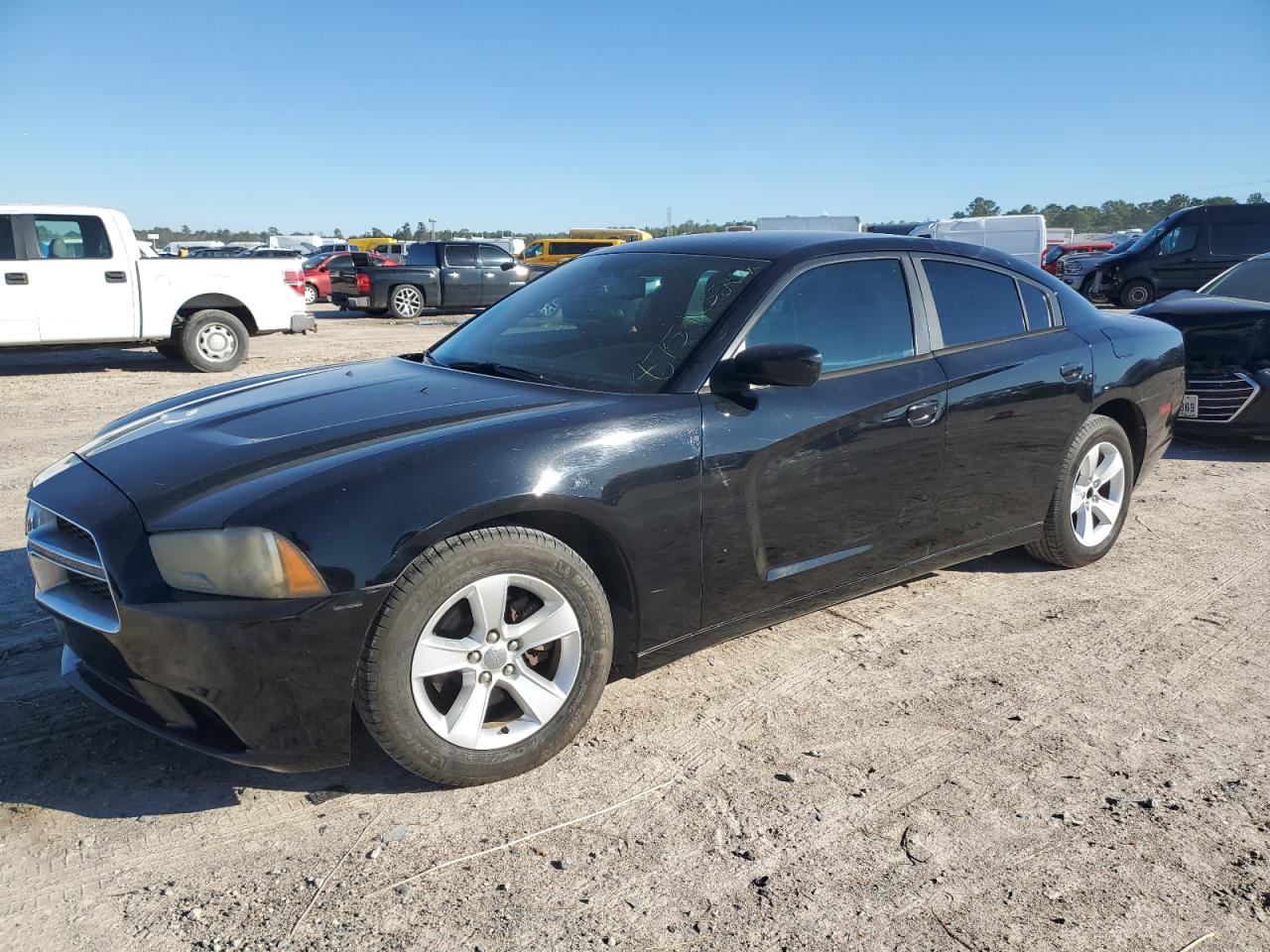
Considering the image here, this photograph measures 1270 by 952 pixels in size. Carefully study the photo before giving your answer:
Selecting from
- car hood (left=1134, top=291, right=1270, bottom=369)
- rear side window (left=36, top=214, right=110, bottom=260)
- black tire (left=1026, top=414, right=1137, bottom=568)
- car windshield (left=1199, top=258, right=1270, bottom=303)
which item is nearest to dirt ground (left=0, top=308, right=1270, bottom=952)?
black tire (left=1026, top=414, right=1137, bottom=568)

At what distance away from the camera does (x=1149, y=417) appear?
198 inches

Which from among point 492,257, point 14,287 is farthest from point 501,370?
point 492,257

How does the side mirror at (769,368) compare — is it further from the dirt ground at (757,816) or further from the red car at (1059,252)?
the red car at (1059,252)

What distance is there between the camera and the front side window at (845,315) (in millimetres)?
3605

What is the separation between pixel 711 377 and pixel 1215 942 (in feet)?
6.77

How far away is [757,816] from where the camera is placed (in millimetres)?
2771

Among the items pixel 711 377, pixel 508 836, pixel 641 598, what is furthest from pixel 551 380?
pixel 508 836

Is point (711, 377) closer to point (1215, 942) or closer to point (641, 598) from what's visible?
point (641, 598)

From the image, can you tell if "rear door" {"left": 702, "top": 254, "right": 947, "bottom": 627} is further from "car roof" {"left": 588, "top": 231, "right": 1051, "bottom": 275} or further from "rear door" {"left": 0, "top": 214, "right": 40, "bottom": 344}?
"rear door" {"left": 0, "top": 214, "right": 40, "bottom": 344}

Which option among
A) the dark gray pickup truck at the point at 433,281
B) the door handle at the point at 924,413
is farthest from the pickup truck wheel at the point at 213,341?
the door handle at the point at 924,413

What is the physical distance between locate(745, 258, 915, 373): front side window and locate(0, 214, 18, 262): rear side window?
1063 cm

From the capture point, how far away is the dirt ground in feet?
7.69

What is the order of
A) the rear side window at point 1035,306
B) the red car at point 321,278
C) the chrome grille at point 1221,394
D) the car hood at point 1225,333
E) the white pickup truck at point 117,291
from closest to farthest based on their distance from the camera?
the rear side window at point 1035,306
the chrome grille at point 1221,394
the car hood at point 1225,333
the white pickup truck at point 117,291
the red car at point 321,278

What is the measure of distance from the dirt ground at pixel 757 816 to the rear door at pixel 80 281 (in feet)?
27.7
